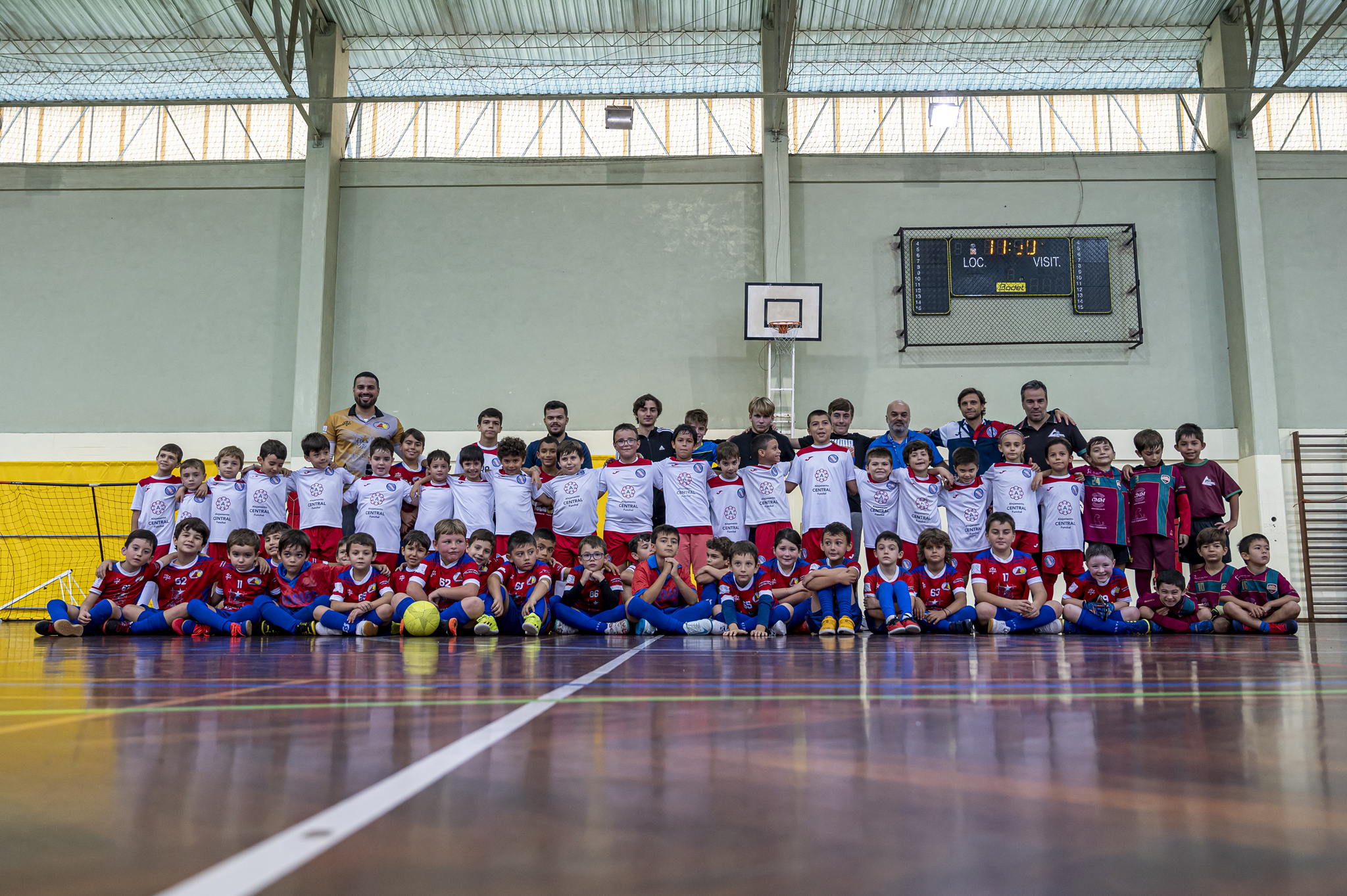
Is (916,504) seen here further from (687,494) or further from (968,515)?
(687,494)

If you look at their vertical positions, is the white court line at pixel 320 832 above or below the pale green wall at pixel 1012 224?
below

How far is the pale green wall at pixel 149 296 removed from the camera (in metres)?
12.1

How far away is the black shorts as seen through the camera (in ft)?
25.3

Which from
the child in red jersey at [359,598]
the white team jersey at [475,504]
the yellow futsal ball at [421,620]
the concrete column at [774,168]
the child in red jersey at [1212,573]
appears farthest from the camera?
the concrete column at [774,168]

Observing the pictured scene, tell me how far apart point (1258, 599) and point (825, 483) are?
336 cm

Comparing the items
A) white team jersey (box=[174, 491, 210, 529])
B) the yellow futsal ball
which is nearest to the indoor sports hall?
the yellow futsal ball

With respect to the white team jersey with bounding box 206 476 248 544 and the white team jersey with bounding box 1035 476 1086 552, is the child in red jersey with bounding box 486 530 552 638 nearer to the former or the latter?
the white team jersey with bounding box 206 476 248 544

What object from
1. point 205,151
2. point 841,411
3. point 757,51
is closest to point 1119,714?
point 841,411

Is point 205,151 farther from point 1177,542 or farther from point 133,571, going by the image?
point 1177,542

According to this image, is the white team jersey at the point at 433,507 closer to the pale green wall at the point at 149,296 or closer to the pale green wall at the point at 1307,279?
the pale green wall at the point at 149,296

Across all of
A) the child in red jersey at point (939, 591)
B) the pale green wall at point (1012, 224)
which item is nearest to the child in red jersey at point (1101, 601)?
the child in red jersey at point (939, 591)

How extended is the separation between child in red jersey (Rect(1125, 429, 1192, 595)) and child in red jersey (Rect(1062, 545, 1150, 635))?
38 cm

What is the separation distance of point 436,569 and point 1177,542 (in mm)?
6007

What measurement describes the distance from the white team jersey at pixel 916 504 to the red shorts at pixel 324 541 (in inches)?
182
